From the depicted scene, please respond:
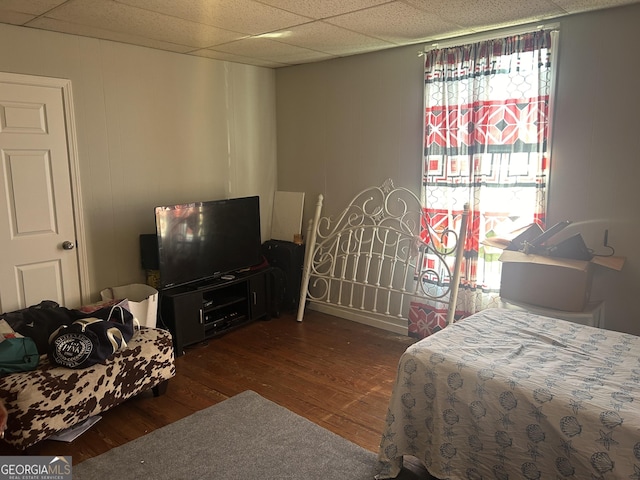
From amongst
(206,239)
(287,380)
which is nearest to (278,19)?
(206,239)

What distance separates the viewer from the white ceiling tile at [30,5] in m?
2.71

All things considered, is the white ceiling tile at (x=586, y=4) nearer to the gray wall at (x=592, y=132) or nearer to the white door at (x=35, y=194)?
the gray wall at (x=592, y=132)

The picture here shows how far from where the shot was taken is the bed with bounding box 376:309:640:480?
1.69 metres

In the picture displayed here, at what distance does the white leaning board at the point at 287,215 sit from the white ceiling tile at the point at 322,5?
2112 mm

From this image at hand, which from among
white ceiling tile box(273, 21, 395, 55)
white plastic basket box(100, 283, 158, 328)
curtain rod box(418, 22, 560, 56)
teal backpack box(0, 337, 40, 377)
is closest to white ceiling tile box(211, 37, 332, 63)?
white ceiling tile box(273, 21, 395, 55)

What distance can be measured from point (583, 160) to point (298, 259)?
260 centimetres

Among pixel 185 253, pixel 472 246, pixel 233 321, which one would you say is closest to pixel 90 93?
pixel 185 253

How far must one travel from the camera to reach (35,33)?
10.7 ft

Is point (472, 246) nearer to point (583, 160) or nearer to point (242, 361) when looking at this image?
point (583, 160)

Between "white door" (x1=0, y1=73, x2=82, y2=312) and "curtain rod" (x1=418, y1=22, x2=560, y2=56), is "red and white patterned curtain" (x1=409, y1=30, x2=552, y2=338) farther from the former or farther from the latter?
"white door" (x1=0, y1=73, x2=82, y2=312)

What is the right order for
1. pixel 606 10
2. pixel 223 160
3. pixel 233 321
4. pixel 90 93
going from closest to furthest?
pixel 606 10
pixel 90 93
pixel 233 321
pixel 223 160

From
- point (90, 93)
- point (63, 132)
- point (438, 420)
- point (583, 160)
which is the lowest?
point (438, 420)

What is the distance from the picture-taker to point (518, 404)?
6.08 ft

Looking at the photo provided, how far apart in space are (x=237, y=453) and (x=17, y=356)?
50.5 inches
